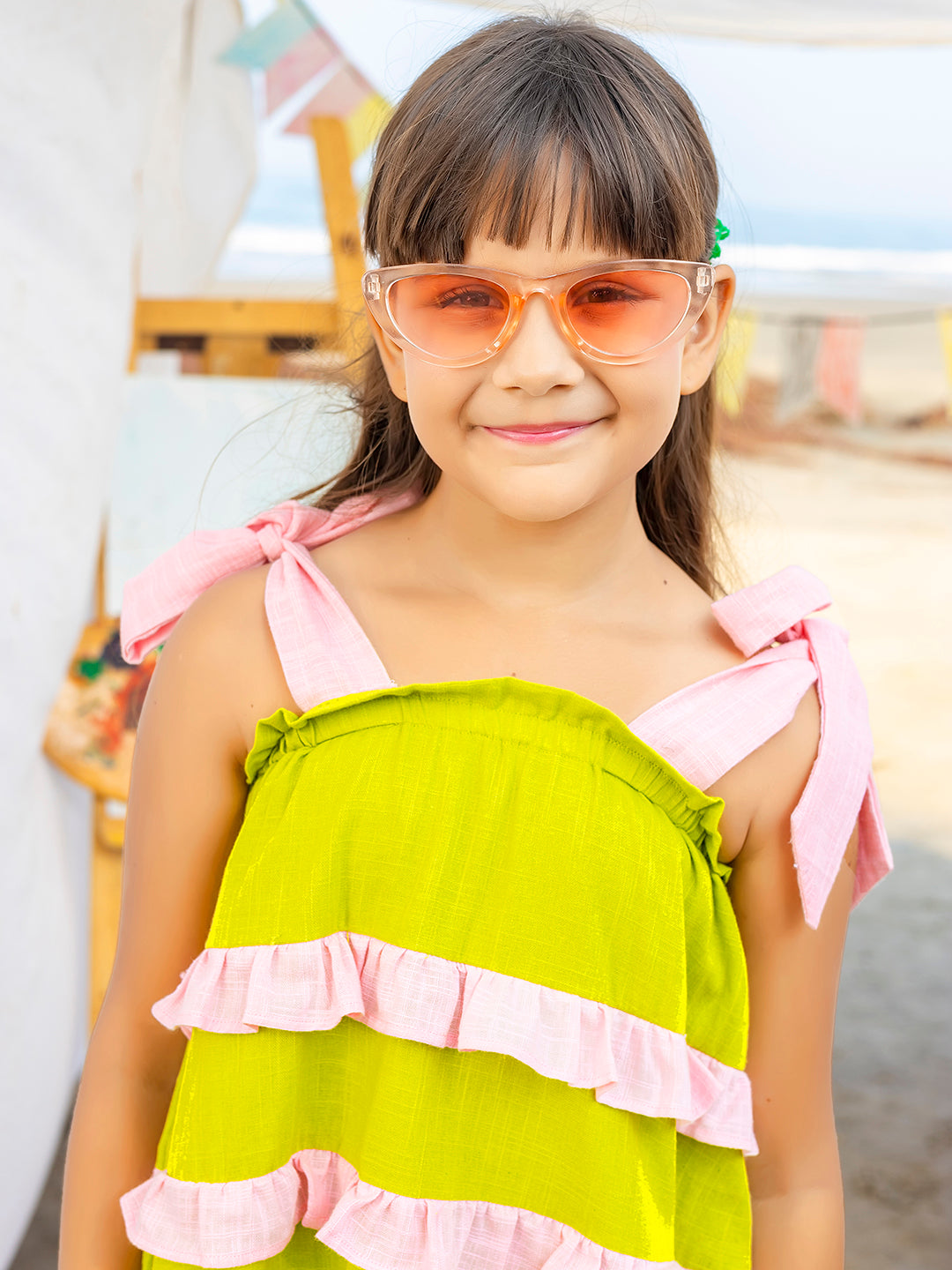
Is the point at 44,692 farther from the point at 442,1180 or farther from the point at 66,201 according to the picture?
the point at 442,1180

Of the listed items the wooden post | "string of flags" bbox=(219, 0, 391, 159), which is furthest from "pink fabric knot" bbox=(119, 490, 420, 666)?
"string of flags" bbox=(219, 0, 391, 159)

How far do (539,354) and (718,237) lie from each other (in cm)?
21

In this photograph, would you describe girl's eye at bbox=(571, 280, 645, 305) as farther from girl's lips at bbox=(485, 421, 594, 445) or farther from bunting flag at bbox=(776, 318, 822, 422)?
bunting flag at bbox=(776, 318, 822, 422)

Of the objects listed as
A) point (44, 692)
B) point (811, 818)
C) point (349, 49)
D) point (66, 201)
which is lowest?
point (44, 692)

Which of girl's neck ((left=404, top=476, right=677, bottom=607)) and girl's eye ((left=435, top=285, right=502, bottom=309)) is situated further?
girl's neck ((left=404, top=476, right=677, bottom=607))

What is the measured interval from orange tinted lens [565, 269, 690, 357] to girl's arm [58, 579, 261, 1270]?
31cm

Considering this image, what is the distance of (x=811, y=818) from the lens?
2.65 ft

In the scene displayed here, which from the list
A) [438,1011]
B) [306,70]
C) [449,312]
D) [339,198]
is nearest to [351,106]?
[306,70]

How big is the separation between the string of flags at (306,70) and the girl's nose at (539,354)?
5.39ft

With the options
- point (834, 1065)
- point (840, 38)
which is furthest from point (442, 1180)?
point (840, 38)

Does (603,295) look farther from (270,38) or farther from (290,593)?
(270,38)

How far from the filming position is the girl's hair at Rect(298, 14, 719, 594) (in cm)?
74

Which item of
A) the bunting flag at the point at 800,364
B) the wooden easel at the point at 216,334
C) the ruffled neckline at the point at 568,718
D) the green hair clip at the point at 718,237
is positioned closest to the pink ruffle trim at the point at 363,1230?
the ruffled neckline at the point at 568,718

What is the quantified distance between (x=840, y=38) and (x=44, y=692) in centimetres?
190
